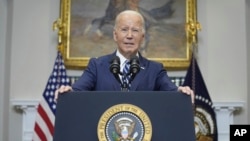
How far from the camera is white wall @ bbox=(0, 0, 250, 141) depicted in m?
6.33

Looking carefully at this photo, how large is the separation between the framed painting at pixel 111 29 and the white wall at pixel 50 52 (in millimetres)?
229

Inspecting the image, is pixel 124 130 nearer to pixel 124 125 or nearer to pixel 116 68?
pixel 124 125

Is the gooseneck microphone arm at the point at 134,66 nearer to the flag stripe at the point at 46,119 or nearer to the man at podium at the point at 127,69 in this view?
the man at podium at the point at 127,69

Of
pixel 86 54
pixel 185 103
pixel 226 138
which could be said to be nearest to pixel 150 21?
pixel 86 54

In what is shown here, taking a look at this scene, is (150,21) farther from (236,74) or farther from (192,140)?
(192,140)

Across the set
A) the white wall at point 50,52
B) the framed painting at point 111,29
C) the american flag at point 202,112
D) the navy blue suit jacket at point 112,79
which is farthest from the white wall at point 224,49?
the navy blue suit jacket at point 112,79

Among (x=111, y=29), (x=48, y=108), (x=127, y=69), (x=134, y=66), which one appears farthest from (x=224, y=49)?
(x=134, y=66)

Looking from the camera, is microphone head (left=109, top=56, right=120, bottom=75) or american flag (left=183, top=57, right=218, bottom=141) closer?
microphone head (left=109, top=56, right=120, bottom=75)

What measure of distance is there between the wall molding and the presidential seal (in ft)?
14.4

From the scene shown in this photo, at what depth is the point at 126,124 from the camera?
6.37 ft

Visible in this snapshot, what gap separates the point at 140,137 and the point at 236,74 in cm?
488

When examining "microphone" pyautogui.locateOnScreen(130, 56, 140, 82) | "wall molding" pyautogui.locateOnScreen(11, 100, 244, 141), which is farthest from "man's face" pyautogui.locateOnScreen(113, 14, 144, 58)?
"wall molding" pyautogui.locateOnScreen(11, 100, 244, 141)

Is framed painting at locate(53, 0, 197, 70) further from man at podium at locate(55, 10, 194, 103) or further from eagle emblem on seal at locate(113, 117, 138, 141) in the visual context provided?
eagle emblem on seal at locate(113, 117, 138, 141)

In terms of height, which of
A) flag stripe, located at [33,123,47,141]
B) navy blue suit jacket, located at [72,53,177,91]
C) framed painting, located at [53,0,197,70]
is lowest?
flag stripe, located at [33,123,47,141]
